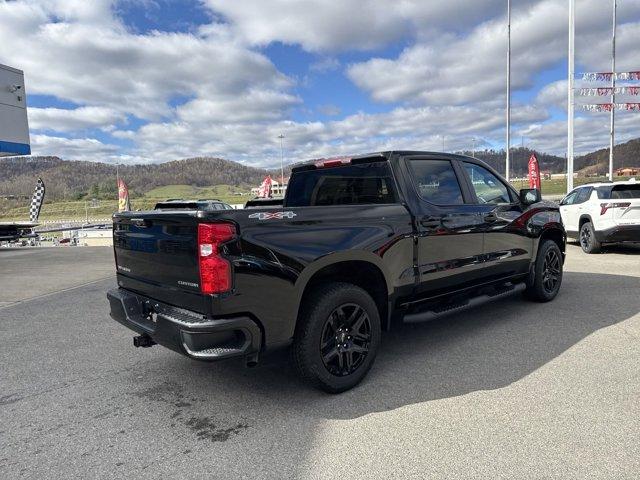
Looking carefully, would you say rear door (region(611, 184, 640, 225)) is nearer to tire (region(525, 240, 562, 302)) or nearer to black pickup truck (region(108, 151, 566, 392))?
tire (region(525, 240, 562, 302))

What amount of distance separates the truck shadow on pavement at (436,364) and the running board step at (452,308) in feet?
1.16

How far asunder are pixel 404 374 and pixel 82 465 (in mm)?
2433

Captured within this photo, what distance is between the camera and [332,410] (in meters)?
3.39

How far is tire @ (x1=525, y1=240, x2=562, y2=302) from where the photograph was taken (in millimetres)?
6000

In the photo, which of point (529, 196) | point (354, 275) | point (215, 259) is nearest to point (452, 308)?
point (354, 275)

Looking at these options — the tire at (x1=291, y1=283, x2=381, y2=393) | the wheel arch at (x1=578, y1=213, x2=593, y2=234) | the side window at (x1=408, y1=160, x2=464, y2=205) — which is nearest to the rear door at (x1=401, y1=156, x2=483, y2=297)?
the side window at (x1=408, y1=160, x2=464, y2=205)

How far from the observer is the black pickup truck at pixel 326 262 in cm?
307

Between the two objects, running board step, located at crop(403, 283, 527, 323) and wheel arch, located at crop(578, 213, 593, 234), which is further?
wheel arch, located at crop(578, 213, 593, 234)

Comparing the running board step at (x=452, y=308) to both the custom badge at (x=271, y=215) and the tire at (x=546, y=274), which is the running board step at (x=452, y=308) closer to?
the tire at (x=546, y=274)

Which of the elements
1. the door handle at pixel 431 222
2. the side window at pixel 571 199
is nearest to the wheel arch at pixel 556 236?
the door handle at pixel 431 222

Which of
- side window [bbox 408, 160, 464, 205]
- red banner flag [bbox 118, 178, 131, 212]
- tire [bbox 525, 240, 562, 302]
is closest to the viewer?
side window [bbox 408, 160, 464, 205]

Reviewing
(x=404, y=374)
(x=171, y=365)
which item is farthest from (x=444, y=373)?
(x=171, y=365)

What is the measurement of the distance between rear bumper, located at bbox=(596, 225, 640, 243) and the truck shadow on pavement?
474 centimetres

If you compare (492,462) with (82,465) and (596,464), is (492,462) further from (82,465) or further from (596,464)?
(82,465)
